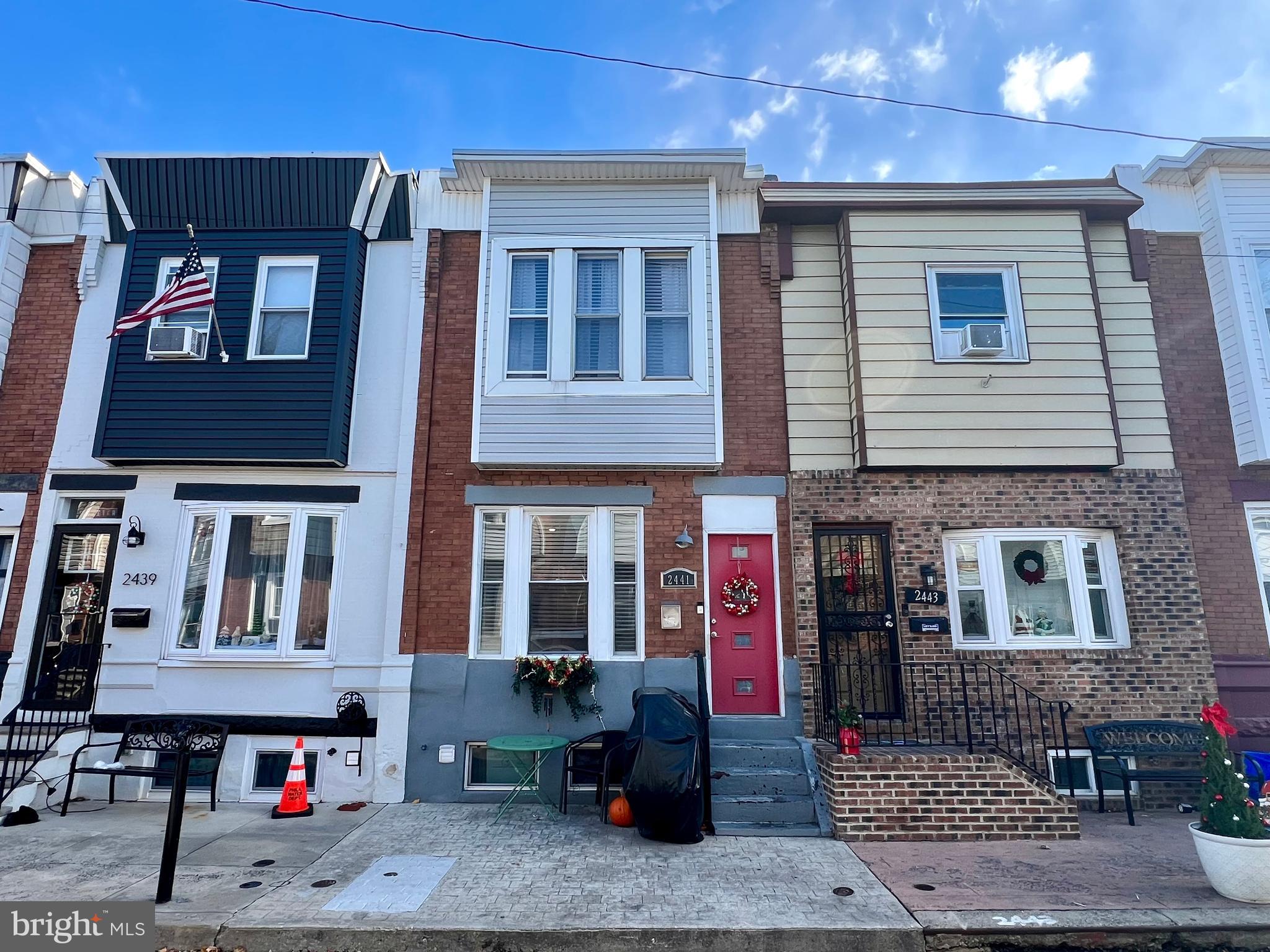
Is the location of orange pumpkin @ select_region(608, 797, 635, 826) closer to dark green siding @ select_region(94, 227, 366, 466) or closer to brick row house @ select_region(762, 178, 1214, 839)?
brick row house @ select_region(762, 178, 1214, 839)

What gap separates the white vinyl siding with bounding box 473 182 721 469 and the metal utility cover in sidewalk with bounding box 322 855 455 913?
13.7ft

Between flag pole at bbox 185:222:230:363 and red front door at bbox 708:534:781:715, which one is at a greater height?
flag pole at bbox 185:222:230:363

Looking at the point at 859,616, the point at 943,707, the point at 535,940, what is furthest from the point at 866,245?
the point at 535,940

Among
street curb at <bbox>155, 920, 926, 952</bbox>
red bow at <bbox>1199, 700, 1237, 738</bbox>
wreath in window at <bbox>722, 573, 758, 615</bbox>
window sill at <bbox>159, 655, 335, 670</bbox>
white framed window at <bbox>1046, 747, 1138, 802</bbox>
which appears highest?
wreath in window at <bbox>722, 573, 758, 615</bbox>

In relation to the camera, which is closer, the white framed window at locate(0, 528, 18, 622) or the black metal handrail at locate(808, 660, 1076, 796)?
the black metal handrail at locate(808, 660, 1076, 796)

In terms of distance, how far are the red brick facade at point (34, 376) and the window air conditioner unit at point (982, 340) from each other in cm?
1115

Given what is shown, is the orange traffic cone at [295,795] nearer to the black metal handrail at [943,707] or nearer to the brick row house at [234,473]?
the brick row house at [234,473]

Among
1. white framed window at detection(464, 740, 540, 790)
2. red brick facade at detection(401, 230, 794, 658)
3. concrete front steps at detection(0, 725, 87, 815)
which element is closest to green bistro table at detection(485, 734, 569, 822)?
white framed window at detection(464, 740, 540, 790)

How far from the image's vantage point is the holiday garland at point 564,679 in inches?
309

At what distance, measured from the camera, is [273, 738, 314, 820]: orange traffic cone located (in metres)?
7.14

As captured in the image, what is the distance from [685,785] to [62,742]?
6.77m

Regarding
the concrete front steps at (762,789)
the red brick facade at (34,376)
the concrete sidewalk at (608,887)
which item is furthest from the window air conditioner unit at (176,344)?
the concrete front steps at (762,789)

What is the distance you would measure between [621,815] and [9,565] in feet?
26.2

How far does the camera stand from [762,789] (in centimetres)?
692
